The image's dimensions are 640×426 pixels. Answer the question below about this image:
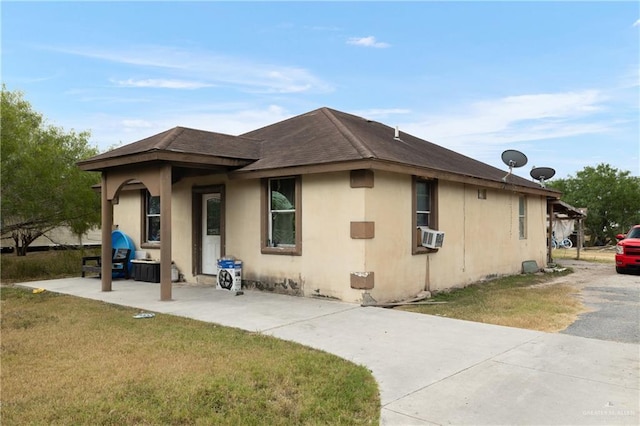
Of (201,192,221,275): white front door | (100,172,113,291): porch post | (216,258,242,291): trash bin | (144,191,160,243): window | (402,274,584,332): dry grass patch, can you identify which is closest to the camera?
(402,274,584,332): dry grass patch

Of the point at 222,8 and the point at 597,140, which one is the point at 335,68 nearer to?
the point at 222,8

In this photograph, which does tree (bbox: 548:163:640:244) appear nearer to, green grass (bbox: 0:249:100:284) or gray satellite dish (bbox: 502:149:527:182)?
gray satellite dish (bbox: 502:149:527:182)

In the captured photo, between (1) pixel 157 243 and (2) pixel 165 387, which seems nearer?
(2) pixel 165 387

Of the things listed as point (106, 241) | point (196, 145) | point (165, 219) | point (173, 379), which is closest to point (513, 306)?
point (173, 379)

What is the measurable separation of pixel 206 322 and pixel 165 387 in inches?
114

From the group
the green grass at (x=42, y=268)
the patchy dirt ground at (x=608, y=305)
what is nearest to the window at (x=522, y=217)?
the patchy dirt ground at (x=608, y=305)

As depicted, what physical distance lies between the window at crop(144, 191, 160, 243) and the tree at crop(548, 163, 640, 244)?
32.2m

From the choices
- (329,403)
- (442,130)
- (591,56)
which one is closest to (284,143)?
(329,403)

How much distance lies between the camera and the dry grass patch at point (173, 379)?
147 inches

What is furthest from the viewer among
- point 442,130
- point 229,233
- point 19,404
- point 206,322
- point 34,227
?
point 442,130

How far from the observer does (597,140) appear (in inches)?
802

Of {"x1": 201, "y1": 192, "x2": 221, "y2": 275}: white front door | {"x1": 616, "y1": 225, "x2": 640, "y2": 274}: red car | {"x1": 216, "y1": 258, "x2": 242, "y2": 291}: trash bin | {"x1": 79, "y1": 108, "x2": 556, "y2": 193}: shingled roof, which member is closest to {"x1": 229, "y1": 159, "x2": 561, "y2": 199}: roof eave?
{"x1": 79, "y1": 108, "x2": 556, "y2": 193}: shingled roof

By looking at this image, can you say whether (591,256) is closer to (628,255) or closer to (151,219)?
(628,255)

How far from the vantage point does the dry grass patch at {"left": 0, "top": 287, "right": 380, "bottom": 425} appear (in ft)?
12.2
